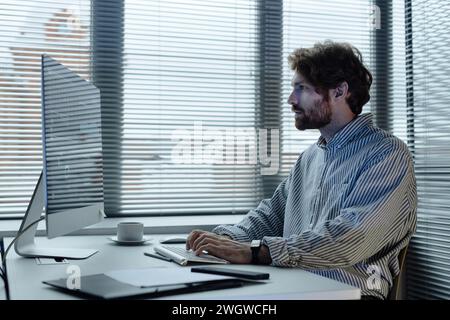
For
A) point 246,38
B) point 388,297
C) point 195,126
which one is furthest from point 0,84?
point 388,297

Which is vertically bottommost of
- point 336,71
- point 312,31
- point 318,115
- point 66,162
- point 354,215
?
point 354,215

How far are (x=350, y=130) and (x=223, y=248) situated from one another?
2.09ft

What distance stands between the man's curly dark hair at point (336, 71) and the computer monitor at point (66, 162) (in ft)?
2.54

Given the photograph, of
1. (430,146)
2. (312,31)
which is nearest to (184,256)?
(430,146)

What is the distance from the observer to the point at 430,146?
8.16 ft

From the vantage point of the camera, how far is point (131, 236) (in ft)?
5.88

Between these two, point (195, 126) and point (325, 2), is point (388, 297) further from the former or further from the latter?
point (325, 2)

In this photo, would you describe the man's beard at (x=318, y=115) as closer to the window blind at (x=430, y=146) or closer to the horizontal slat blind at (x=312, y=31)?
the horizontal slat blind at (x=312, y=31)

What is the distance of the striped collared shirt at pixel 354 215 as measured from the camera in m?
1.41

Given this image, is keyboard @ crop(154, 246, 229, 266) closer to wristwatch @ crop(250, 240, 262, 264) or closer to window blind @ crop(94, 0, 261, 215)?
wristwatch @ crop(250, 240, 262, 264)

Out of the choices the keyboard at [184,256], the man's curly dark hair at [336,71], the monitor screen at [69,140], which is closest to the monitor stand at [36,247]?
the monitor screen at [69,140]

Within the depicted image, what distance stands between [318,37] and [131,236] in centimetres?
150

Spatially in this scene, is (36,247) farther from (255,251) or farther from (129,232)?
(255,251)

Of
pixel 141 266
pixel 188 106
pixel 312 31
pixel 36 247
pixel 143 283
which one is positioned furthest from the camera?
pixel 312 31
